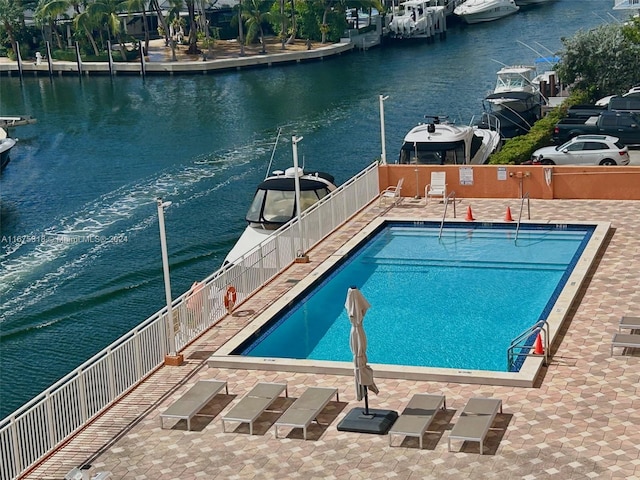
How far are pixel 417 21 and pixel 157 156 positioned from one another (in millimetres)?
43670

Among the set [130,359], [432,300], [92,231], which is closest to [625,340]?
[432,300]

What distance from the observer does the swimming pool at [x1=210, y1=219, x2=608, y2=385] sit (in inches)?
919

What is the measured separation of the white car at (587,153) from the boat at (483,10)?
203ft

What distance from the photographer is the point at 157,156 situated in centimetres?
5612

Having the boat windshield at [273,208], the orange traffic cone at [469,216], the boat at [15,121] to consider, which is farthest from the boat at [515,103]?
the boat at [15,121]

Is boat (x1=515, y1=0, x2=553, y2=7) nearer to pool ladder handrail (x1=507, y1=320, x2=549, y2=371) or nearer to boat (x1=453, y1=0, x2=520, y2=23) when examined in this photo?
boat (x1=453, y1=0, x2=520, y2=23)

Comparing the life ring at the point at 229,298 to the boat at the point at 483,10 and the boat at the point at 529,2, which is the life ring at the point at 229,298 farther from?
the boat at the point at 529,2

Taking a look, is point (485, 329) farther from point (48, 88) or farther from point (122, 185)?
point (48, 88)

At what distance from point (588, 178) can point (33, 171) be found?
99.5 ft

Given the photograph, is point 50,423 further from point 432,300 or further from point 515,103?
point 515,103

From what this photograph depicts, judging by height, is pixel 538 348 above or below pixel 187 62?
above

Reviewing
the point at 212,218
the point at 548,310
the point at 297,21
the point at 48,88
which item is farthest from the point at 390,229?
the point at 297,21

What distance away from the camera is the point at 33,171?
55469 mm

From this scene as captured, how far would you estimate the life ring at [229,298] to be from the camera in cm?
2519
